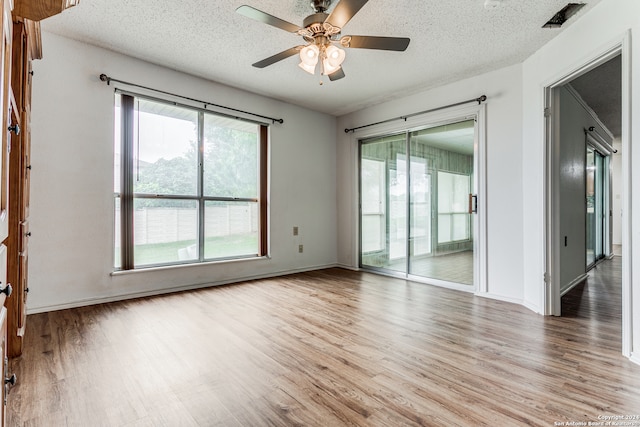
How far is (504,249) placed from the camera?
357 centimetres

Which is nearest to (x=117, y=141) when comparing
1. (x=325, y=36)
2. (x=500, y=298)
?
(x=325, y=36)

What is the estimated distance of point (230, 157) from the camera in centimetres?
441

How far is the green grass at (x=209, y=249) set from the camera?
145 inches

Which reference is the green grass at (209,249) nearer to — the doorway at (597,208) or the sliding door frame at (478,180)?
the sliding door frame at (478,180)

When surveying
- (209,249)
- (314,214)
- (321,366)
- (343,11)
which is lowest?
(321,366)

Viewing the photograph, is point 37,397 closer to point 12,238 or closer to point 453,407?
point 12,238

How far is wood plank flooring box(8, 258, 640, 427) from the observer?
61.5 inches

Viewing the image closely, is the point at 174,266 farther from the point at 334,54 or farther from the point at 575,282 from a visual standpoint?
the point at 575,282

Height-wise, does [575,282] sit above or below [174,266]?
below

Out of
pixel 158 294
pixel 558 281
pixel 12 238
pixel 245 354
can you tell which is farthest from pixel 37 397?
pixel 558 281

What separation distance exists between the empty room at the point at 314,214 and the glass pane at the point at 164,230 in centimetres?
2

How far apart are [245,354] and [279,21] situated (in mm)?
2336

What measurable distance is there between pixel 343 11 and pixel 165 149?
107 inches

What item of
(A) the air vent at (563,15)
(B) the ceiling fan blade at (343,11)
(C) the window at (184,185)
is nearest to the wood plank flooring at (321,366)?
(C) the window at (184,185)
